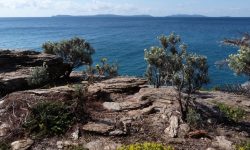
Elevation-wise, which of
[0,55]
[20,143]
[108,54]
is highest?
[0,55]

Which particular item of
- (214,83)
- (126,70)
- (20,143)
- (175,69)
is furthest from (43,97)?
(126,70)

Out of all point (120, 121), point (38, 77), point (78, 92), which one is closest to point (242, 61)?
point (120, 121)

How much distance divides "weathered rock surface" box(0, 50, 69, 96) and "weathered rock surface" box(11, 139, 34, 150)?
7.49 metres

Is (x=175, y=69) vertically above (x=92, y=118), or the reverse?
(x=175, y=69)

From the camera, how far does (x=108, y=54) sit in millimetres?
81250

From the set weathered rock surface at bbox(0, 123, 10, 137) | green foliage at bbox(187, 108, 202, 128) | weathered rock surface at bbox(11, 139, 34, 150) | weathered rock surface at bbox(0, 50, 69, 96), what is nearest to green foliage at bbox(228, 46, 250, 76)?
green foliage at bbox(187, 108, 202, 128)

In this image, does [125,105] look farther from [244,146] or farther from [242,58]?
[242,58]

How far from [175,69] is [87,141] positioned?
583cm

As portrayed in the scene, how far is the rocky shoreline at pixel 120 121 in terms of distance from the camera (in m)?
13.8

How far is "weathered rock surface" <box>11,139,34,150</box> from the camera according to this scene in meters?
13.5

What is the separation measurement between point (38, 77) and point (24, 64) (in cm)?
347

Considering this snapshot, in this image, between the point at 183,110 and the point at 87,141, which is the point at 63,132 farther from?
the point at 183,110

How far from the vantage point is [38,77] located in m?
20.8

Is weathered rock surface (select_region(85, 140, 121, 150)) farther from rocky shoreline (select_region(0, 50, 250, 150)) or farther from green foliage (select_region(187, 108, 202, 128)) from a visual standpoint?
green foliage (select_region(187, 108, 202, 128))
